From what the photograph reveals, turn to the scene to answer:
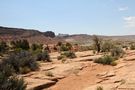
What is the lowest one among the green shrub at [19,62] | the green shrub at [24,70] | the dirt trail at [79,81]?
the dirt trail at [79,81]

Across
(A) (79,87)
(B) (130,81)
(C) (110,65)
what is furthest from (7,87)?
(C) (110,65)

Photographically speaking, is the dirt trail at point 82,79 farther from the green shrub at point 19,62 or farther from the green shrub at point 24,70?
the green shrub at point 19,62

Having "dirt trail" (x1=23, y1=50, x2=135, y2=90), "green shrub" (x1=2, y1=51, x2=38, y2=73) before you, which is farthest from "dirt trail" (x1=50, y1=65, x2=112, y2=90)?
"green shrub" (x1=2, y1=51, x2=38, y2=73)

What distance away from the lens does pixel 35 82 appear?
14.9 meters

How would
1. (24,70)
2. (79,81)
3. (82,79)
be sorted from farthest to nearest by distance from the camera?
(24,70) → (82,79) → (79,81)

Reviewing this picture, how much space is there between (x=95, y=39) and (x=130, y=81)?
2552cm

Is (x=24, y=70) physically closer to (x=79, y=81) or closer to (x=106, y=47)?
(x=79, y=81)

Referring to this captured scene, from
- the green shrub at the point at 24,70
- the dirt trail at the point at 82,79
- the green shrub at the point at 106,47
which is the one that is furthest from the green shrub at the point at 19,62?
the green shrub at the point at 106,47

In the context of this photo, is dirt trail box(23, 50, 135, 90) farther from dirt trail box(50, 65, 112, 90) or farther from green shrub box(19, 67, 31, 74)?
green shrub box(19, 67, 31, 74)

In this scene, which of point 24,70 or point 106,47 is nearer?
point 24,70

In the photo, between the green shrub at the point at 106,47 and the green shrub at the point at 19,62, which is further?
the green shrub at the point at 106,47

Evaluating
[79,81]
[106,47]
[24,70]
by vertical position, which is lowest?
[79,81]

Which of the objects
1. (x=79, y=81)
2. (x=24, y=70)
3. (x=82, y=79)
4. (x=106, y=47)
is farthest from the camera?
(x=106, y=47)

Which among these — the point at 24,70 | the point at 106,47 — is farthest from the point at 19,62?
the point at 106,47
